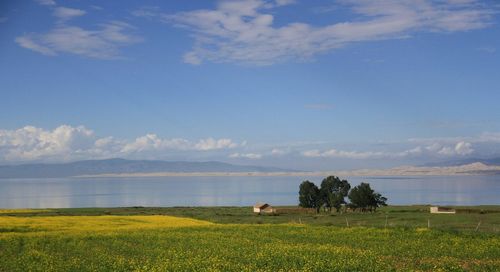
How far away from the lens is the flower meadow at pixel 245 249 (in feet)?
85.5

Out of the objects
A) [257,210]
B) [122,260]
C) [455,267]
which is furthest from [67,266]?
[257,210]

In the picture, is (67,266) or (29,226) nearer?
(67,266)

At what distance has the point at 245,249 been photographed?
1308 inches

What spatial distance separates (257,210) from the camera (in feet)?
301

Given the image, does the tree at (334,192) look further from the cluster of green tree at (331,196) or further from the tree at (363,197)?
the tree at (363,197)

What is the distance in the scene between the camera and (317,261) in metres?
26.8

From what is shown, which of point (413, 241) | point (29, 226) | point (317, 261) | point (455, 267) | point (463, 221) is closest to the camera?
point (455, 267)

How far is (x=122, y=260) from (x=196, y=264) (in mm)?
4585

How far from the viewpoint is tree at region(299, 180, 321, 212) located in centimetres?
10226

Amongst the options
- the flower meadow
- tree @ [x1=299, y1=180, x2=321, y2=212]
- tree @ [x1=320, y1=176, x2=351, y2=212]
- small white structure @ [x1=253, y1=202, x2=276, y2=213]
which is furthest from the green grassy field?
tree @ [x1=299, y1=180, x2=321, y2=212]

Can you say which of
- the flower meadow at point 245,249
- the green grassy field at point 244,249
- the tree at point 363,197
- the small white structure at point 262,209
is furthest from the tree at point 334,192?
the flower meadow at point 245,249

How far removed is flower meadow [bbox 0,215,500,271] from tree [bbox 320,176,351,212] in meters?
49.9

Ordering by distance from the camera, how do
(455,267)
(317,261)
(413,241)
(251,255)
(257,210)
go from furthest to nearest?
(257,210) < (413,241) < (251,255) < (317,261) < (455,267)

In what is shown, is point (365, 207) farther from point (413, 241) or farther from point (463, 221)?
point (413, 241)
